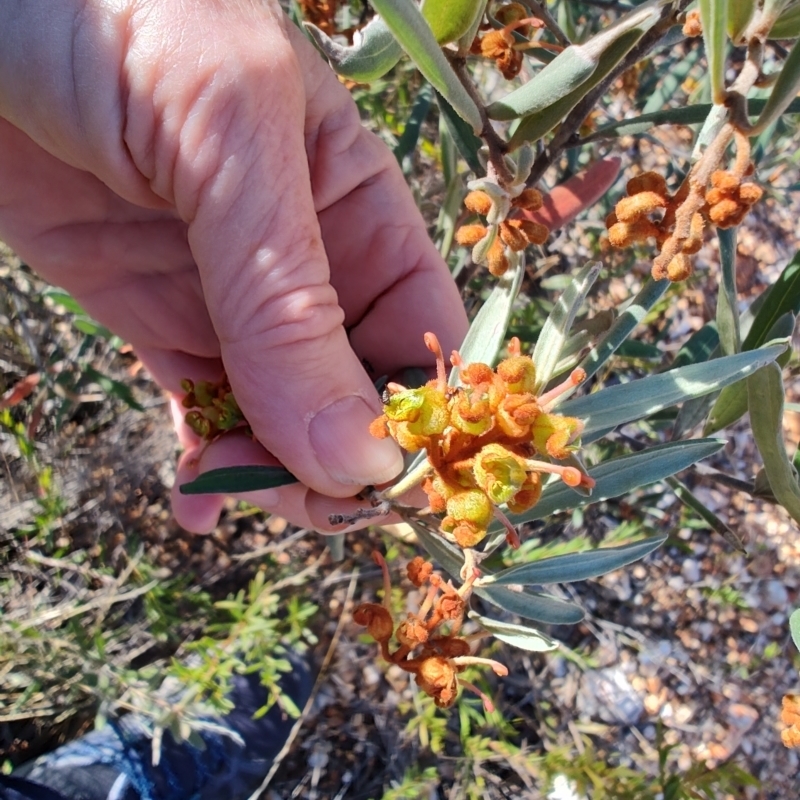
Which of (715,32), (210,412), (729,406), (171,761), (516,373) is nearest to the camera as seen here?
(715,32)

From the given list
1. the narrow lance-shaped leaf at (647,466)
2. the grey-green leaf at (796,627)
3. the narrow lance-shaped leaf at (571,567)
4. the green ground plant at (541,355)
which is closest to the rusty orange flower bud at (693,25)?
the green ground plant at (541,355)

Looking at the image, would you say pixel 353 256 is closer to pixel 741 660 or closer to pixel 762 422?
pixel 762 422

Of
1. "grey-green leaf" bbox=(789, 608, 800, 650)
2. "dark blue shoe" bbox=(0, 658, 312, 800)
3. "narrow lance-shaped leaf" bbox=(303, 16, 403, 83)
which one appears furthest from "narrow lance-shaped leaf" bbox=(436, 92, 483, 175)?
"dark blue shoe" bbox=(0, 658, 312, 800)

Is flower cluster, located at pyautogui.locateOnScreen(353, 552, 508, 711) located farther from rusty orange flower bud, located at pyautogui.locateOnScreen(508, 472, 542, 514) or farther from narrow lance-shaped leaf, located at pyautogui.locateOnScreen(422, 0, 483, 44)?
narrow lance-shaped leaf, located at pyautogui.locateOnScreen(422, 0, 483, 44)

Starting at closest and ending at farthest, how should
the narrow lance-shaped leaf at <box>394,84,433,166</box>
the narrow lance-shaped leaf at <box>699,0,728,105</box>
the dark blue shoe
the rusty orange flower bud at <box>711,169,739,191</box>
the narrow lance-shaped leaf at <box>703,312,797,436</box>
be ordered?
1. the narrow lance-shaped leaf at <box>699,0,728,105</box>
2. the rusty orange flower bud at <box>711,169,739,191</box>
3. the narrow lance-shaped leaf at <box>703,312,797,436</box>
4. the narrow lance-shaped leaf at <box>394,84,433,166</box>
5. the dark blue shoe

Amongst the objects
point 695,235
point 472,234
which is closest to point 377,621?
point 472,234

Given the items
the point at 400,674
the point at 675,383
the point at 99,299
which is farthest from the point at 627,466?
the point at 400,674

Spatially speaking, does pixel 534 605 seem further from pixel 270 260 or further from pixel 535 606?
pixel 270 260
